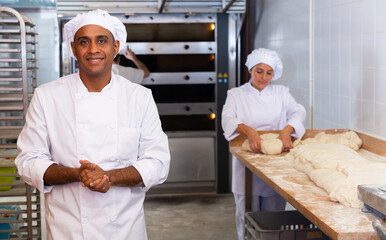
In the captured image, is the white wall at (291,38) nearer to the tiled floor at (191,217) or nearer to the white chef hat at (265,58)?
the white chef hat at (265,58)

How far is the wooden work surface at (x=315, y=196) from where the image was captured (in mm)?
Result: 1732

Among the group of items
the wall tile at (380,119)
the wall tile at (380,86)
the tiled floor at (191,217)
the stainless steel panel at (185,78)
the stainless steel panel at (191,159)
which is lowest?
the tiled floor at (191,217)

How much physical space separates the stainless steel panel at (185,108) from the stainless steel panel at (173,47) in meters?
0.57

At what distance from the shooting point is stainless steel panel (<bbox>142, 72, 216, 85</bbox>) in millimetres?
5863

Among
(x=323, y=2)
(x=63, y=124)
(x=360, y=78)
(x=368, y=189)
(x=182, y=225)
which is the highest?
(x=323, y=2)

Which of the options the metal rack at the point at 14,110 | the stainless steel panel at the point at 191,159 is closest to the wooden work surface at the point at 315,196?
the metal rack at the point at 14,110

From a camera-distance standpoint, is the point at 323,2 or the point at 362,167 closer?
the point at 362,167

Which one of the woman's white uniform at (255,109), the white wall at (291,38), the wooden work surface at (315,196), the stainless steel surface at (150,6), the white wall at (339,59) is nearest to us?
the wooden work surface at (315,196)

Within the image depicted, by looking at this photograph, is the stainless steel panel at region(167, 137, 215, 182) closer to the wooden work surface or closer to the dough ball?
the wooden work surface

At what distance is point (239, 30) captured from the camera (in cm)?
597

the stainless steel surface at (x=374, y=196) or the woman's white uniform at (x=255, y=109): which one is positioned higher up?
the woman's white uniform at (x=255, y=109)

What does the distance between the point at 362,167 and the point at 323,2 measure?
1.80 meters

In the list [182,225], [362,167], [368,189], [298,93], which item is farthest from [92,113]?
[182,225]

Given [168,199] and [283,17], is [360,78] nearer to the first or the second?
[283,17]
